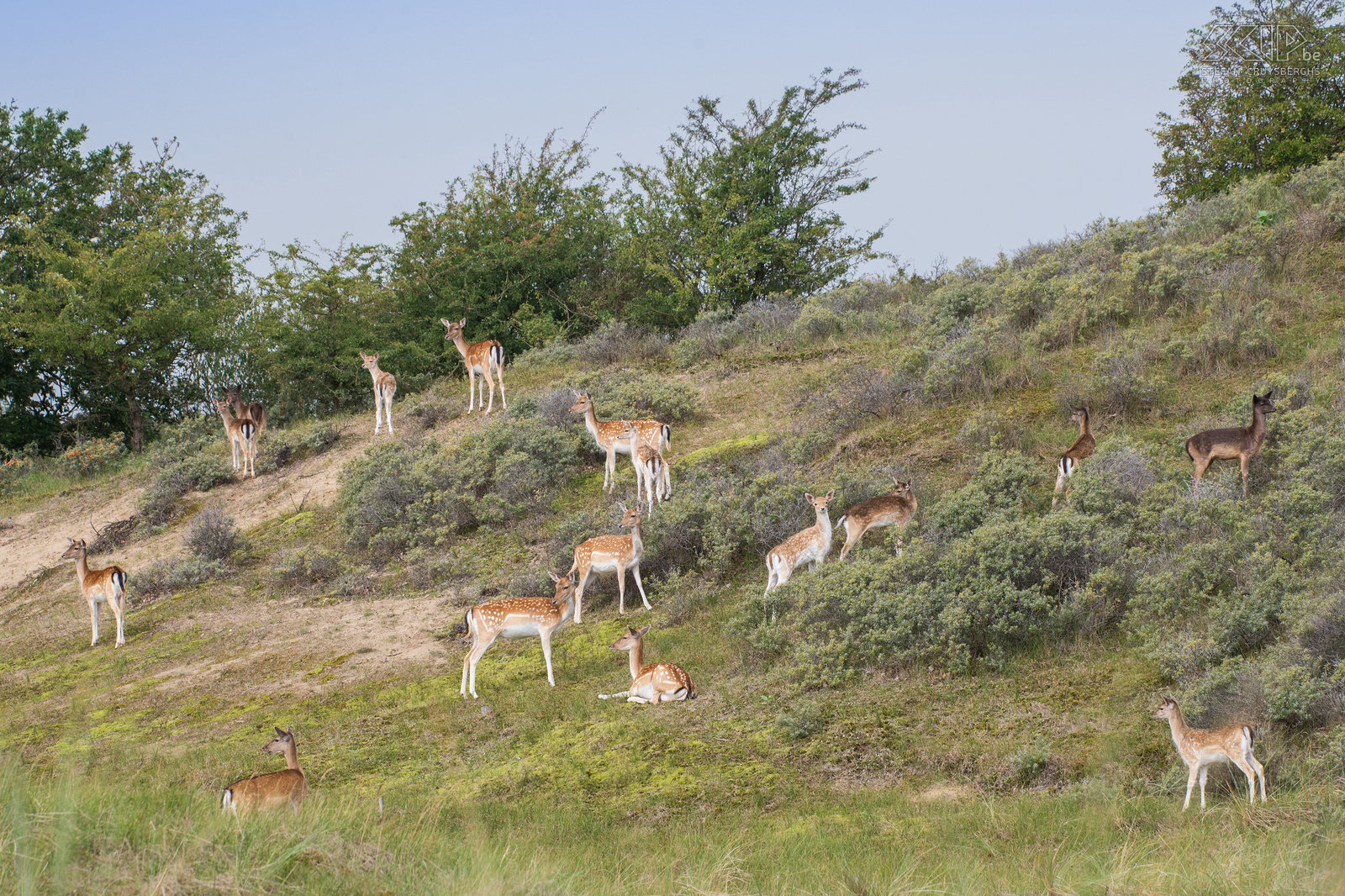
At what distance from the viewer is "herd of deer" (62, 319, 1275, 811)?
8.10 metres

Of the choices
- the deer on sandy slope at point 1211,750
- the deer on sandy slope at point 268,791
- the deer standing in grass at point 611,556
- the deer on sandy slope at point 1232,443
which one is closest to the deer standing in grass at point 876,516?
the deer standing in grass at point 611,556

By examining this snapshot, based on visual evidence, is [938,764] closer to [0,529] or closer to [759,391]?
[759,391]

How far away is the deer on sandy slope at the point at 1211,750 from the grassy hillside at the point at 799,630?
7.5 inches

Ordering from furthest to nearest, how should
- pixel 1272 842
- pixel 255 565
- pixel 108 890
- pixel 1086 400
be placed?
1. pixel 255 565
2. pixel 1086 400
3. pixel 1272 842
4. pixel 108 890

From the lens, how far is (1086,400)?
1577 centimetres

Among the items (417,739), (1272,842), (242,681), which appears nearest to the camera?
(1272,842)

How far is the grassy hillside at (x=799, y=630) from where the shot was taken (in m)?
6.80

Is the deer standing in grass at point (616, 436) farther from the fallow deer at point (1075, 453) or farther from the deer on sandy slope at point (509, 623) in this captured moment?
the fallow deer at point (1075, 453)

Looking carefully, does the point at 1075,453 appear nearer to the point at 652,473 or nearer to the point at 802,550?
the point at 802,550

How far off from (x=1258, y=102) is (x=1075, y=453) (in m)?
18.5

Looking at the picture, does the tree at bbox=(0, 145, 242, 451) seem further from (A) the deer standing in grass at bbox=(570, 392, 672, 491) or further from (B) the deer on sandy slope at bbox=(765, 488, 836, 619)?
(B) the deer on sandy slope at bbox=(765, 488, 836, 619)

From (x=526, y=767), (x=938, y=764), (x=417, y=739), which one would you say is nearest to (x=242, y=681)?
(x=417, y=739)

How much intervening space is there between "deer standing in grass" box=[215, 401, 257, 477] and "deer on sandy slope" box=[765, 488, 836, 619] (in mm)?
13640

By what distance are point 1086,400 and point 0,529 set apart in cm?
2134
